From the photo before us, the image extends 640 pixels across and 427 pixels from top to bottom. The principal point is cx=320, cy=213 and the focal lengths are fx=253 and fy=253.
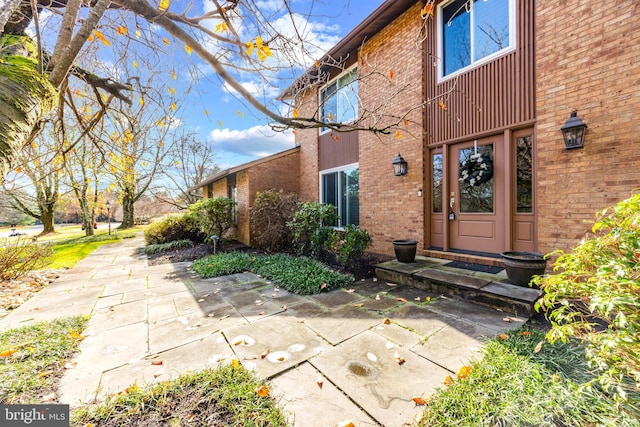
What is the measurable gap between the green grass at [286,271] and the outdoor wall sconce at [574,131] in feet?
13.0

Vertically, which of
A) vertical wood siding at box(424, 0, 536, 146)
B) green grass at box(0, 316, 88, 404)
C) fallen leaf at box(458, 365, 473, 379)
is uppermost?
vertical wood siding at box(424, 0, 536, 146)

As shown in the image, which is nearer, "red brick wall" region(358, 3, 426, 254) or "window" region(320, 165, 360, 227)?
"red brick wall" region(358, 3, 426, 254)

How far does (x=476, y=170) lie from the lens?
5.01 meters

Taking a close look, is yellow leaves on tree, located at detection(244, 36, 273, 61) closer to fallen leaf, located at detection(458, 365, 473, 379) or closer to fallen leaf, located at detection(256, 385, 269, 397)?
fallen leaf, located at detection(256, 385, 269, 397)

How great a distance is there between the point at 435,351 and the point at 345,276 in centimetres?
241

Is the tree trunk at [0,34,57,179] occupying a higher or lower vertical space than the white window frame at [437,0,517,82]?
lower

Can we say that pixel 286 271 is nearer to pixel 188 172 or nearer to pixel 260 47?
pixel 260 47

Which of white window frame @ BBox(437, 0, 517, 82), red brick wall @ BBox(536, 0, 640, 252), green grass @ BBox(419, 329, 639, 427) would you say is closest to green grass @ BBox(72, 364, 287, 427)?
green grass @ BBox(419, 329, 639, 427)

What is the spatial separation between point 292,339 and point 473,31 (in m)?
6.48

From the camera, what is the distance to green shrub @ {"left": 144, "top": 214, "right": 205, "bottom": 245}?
9477 millimetres

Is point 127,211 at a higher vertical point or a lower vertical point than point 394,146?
lower

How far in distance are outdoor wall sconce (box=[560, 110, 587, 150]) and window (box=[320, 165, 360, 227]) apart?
453 cm

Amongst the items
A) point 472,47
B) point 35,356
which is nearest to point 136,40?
point 35,356

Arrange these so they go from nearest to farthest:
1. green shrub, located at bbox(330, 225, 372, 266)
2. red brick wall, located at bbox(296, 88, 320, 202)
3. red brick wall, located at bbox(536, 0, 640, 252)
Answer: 1. red brick wall, located at bbox(536, 0, 640, 252)
2. green shrub, located at bbox(330, 225, 372, 266)
3. red brick wall, located at bbox(296, 88, 320, 202)
